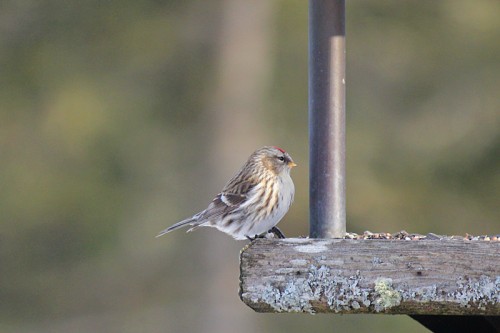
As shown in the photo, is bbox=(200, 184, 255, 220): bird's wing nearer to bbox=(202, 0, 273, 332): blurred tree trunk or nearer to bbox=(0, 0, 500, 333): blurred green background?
bbox=(202, 0, 273, 332): blurred tree trunk

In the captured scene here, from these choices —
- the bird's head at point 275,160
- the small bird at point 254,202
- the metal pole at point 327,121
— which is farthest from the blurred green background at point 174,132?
the metal pole at point 327,121

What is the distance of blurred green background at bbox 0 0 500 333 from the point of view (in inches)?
496

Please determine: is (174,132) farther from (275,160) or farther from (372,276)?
(372,276)

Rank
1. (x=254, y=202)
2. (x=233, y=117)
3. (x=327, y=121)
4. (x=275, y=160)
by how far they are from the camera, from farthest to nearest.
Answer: (x=233, y=117) < (x=275, y=160) < (x=254, y=202) < (x=327, y=121)

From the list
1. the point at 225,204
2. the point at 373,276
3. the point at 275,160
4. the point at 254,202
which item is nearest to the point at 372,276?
the point at 373,276

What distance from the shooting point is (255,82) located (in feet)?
38.8

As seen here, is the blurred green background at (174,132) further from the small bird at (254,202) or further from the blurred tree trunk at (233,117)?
the small bird at (254,202)

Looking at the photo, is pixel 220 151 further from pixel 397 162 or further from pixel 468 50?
pixel 468 50

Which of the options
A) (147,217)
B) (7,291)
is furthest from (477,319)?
(7,291)

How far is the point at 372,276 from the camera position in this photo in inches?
144

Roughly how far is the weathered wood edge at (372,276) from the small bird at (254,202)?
113 centimetres

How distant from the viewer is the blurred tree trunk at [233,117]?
11484mm

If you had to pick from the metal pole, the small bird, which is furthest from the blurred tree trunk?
the metal pole

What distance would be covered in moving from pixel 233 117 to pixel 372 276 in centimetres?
807
